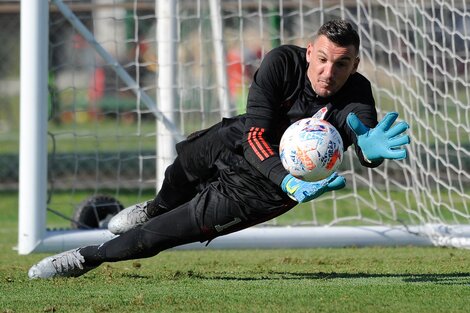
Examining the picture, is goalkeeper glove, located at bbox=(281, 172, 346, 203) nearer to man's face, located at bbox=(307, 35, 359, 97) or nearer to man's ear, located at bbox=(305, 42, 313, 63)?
man's face, located at bbox=(307, 35, 359, 97)

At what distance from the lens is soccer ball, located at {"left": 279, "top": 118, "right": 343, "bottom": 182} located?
4961 mm

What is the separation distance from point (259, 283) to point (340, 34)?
147cm

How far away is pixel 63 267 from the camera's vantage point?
5.94 metres

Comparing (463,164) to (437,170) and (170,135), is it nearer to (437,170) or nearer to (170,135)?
(437,170)

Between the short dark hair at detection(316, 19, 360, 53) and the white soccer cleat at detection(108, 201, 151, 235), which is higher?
the short dark hair at detection(316, 19, 360, 53)

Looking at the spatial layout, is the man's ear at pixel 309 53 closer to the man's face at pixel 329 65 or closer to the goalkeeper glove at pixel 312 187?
the man's face at pixel 329 65

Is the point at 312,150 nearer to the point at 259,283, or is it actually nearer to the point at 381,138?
the point at 381,138

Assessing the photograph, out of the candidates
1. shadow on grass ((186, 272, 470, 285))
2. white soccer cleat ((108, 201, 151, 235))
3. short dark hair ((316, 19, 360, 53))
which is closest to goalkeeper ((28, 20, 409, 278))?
short dark hair ((316, 19, 360, 53))

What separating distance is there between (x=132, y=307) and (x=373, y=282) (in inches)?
58.3

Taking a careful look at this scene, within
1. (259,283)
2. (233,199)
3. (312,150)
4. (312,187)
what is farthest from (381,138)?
(259,283)

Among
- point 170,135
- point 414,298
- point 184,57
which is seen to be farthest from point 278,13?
point 414,298

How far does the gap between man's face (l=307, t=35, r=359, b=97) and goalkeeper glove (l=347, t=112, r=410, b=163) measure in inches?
14.1

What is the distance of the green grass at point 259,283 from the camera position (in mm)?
4840

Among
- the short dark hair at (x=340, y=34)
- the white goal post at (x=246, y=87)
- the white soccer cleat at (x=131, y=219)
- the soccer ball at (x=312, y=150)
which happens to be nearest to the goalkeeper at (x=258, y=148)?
the short dark hair at (x=340, y=34)
